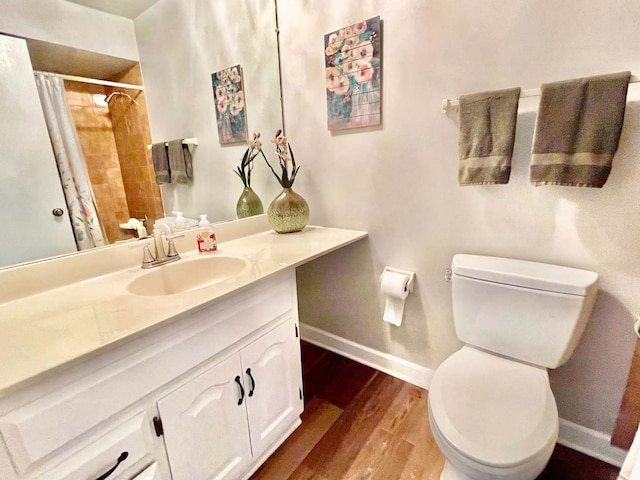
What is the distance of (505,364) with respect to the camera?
1149mm

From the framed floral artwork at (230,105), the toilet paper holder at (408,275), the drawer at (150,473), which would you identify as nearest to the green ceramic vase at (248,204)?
the framed floral artwork at (230,105)

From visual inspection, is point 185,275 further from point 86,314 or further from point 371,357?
point 371,357

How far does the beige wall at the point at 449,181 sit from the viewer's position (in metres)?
1.03

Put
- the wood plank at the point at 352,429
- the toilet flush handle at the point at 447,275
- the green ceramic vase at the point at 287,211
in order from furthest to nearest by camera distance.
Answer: the green ceramic vase at the point at 287,211 → the toilet flush handle at the point at 447,275 → the wood plank at the point at 352,429

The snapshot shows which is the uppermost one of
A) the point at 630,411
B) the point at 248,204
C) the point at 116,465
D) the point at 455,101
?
the point at 455,101

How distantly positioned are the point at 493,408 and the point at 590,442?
693mm

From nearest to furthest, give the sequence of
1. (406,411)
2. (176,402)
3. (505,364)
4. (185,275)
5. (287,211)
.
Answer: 1. (176,402)
2. (505,364)
3. (185,275)
4. (406,411)
5. (287,211)

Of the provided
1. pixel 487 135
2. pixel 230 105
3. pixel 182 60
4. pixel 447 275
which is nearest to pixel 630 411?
pixel 447 275

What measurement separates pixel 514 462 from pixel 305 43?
1.91 metres

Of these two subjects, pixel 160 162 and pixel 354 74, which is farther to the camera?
A: pixel 354 74

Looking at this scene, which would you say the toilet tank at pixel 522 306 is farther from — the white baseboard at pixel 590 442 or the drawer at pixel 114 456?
the drawer at pixel 114 456

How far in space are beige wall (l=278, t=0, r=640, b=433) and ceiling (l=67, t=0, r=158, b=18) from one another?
2.32ft

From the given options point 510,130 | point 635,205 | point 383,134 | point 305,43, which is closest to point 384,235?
point 383,134

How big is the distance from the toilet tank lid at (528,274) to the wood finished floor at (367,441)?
0.76m
